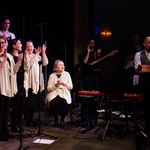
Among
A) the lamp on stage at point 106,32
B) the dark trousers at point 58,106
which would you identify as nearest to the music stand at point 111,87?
the dark trousers at point 58,106

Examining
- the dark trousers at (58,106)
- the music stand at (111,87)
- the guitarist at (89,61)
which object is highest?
the guitarist at (89,61)

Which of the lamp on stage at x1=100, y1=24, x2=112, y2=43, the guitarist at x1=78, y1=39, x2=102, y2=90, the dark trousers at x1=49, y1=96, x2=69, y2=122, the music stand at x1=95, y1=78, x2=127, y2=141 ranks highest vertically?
the lamp on stage at x1=100, y1=24, x2=112, y2=43

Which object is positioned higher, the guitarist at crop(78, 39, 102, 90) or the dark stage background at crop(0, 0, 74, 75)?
the dark stage background at crop(0, 0, 74, 75)

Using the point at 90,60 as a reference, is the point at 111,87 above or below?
below

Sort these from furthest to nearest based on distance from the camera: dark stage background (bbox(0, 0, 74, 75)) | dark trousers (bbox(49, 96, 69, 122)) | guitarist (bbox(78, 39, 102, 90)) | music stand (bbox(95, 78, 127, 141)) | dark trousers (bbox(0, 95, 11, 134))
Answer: dark stage background (bbox(0, 0, 74, 75))
guitarist (bbox(78, 39, 102, 90))
dark trousers (bbox(49, 96, 69, 122))
music stand (bbox(95, 78, 127, 141))
dark trousers (bbox(0, 95, 11, 134))

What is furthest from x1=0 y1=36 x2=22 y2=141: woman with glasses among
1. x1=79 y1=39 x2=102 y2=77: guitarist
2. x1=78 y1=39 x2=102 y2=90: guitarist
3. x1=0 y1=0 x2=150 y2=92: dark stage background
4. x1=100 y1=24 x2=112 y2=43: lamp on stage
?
x1=100 y1=24 x2=112 y2=43: lamp on stage

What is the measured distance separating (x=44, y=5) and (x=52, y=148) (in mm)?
6621

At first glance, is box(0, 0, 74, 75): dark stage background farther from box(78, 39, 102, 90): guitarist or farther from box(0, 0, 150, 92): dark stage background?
box(78, 39, 102, 90): guitarist

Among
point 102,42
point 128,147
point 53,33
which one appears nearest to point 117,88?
point 128,147

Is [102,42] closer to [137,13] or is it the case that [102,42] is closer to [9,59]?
[137,13]

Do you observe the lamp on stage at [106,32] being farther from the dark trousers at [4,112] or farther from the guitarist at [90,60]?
the dark trousers at [4,112]

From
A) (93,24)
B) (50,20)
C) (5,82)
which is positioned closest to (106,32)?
(93,24)

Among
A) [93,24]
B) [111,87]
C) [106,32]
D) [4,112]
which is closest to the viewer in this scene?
[4,112]

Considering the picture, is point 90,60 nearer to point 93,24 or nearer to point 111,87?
point 93,24
